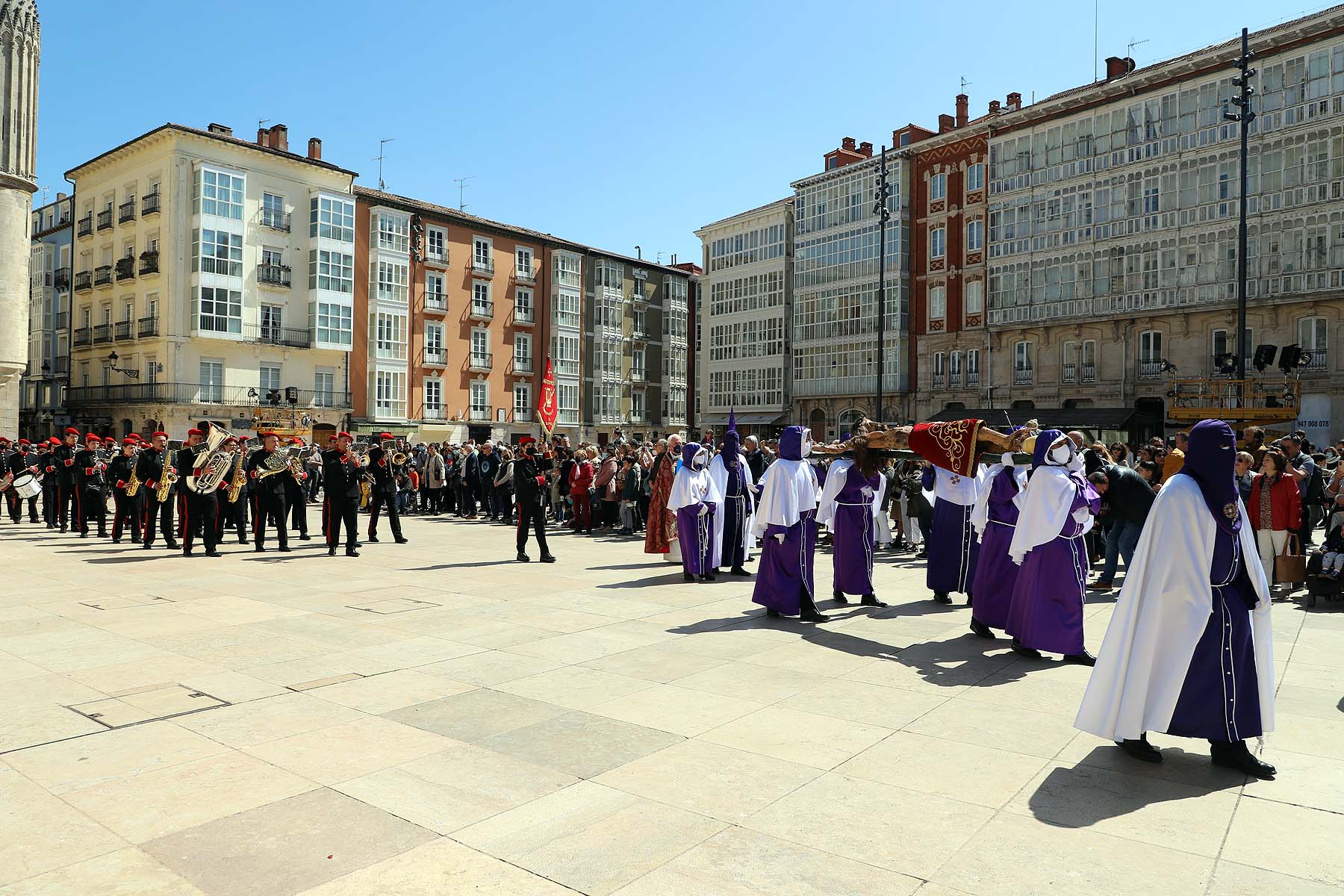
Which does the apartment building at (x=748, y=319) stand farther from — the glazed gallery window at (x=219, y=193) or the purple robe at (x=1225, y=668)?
the purple robe at (x=1225, y=668)

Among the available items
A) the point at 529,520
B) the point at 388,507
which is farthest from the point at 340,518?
the point at 529,520

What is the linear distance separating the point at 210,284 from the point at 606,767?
42.8m

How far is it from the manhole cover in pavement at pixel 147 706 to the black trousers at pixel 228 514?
342 inches

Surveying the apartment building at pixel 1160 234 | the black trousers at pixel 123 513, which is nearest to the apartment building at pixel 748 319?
the apartment building at pixel 1160 234

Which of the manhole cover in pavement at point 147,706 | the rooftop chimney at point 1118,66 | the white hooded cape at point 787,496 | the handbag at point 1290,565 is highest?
the rooftop chimney at point 1118,66

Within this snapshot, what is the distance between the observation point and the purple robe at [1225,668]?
4992mm

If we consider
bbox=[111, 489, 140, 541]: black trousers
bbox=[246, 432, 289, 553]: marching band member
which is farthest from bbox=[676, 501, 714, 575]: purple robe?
bbox=[111, 489, 140, 541]: black trousers

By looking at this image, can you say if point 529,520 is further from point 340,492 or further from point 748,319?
point 748,319

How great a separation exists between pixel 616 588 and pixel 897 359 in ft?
126

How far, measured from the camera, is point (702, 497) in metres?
12.1

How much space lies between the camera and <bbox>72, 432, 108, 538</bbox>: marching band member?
56.4 feet

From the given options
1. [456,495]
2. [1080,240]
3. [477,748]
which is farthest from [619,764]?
[1080,240]

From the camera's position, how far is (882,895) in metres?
3.62

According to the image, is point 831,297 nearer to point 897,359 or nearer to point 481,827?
point 897,359
